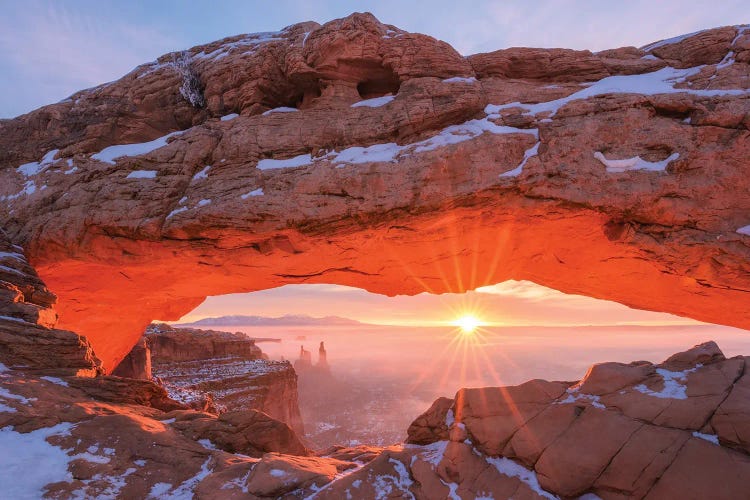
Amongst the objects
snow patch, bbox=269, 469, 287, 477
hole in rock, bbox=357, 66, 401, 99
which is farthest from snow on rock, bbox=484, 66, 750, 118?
snow patch, bbox=269, 469, 287, 477

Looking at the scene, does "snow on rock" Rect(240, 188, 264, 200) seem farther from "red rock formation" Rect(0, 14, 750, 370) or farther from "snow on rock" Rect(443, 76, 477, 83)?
"snow on rock" Rect(443, 76, 477, 83)

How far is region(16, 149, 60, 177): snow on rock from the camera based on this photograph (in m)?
16.0

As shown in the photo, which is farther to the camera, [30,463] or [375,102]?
[375,102]

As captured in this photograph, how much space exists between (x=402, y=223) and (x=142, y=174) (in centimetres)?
1061

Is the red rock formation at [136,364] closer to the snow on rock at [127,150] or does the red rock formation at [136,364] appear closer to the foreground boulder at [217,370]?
the foreground boulder at [217,370]

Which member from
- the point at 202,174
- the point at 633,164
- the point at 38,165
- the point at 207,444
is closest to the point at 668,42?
the point at 633,164

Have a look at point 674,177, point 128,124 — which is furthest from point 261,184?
point 674,177

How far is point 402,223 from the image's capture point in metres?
12.9

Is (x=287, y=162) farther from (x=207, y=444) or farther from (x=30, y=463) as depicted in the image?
(x=30, y=463)

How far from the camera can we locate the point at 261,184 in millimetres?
13430

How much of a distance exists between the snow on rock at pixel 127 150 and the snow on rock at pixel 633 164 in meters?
16.7

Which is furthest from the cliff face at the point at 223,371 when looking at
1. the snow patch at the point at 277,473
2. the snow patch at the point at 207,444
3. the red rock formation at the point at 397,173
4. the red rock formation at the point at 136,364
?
the snow patch at the point at 277,473

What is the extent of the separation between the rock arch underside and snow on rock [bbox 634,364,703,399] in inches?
2.0

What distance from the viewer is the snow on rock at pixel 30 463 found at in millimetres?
6305
